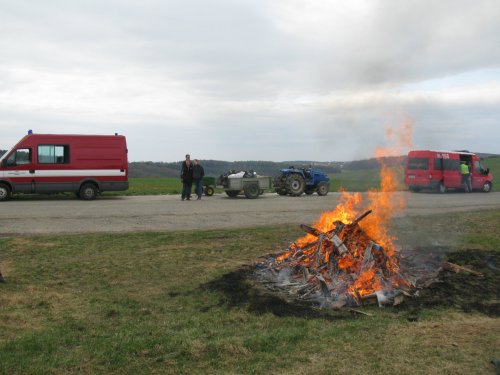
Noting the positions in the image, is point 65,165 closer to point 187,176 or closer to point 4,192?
point 4,192

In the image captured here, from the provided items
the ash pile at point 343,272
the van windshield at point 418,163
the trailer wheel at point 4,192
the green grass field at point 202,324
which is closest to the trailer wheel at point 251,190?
the van windshield at point 418,163

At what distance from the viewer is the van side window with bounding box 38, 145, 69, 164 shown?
19547 mm

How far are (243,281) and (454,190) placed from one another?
87.0 feet

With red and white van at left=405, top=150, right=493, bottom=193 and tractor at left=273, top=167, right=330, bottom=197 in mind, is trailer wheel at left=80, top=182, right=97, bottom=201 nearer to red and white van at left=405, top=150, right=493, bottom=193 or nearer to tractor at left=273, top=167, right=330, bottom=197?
tractor at left=273, top=167, right=330, bottom=197

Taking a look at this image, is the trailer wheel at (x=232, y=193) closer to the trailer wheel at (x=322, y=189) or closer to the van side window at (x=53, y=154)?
the trailer wheel at (x=322, y=189)

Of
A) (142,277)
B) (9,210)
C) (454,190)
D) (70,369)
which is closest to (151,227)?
(142,277)

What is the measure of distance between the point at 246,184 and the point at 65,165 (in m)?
8.17

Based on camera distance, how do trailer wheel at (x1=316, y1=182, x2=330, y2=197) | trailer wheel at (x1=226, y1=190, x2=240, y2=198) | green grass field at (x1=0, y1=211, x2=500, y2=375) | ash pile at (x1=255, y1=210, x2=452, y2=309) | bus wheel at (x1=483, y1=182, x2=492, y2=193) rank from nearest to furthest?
green grass field at (x1=0, y1=211, x2=500, y2=375)
ash pile at (x1=255, y1=210, x2=452, y2=309)
trailer wheel at (x1=226, y1=190, x2=240, y2=198)
trailer wheel at (x1=316, y1=182, x2=330, y2=197)
bus wheel at (x1=483, y1=182, x2=492, y2=193)

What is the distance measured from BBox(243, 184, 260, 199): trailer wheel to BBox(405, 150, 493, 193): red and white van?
9.33 meters

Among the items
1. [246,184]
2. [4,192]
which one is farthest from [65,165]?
[246,184]

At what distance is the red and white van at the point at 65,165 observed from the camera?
19.4m

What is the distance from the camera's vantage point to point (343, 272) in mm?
6711

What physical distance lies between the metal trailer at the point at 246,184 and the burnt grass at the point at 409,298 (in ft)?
46.2

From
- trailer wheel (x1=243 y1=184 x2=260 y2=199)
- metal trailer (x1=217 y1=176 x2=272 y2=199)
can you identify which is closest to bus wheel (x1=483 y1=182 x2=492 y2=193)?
metal trailer (x1=217 y1=176 x2=272 y2=199)
